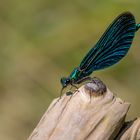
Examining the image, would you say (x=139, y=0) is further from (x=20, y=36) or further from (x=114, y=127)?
(x=114, y=127)

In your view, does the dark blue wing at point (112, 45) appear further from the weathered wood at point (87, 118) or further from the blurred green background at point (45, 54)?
the blurred green background at point (45, 54)

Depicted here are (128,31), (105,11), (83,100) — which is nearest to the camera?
(83,100)

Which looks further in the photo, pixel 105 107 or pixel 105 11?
pixel 105 11

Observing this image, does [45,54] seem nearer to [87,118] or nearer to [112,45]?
[112,45]

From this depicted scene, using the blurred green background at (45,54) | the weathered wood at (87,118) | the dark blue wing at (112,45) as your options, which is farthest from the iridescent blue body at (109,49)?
the blurred green background at (45,54)

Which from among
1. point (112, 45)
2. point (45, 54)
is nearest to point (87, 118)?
point (112, 45)

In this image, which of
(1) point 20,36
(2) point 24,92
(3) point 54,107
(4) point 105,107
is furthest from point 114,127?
(1) point 20,36
